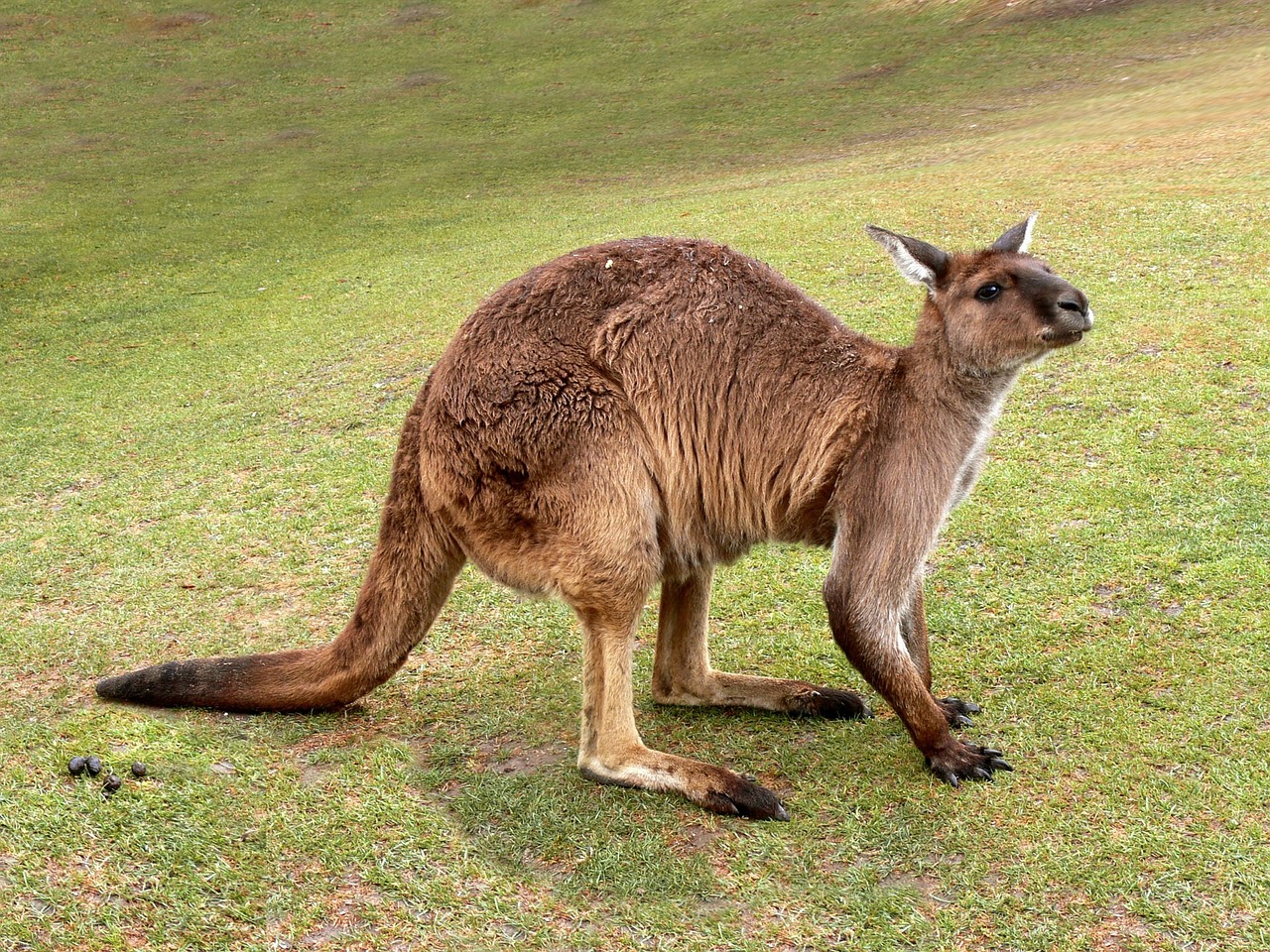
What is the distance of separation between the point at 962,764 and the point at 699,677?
976mm

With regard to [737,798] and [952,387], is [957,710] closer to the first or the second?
[737,798]

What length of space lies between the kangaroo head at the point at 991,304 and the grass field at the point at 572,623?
1.16 m

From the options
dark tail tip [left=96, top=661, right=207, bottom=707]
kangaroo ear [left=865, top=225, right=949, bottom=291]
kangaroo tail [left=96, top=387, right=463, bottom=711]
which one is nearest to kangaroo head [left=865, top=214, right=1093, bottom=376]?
kangaroo ear [left=865, top=225, right=949, bottom=291]

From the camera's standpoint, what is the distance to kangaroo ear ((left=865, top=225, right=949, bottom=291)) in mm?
3701

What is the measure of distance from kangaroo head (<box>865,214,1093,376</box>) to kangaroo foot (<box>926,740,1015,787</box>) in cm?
114

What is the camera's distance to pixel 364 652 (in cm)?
379

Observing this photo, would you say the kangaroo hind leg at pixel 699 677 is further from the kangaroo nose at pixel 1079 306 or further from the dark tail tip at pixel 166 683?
the dark tail tip at pixel 166 683

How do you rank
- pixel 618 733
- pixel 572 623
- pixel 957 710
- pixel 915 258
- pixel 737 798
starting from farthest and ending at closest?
pixel 572 623 < pixel 957 710 < pixel 915 258 < pixel 618 733 < pixel 737 798

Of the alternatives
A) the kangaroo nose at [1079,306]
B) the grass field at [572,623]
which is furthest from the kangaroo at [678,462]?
the grass field at [572,623]

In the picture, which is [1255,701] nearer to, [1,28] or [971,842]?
[971,842]

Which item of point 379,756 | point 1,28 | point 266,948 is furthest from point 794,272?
point 1,28

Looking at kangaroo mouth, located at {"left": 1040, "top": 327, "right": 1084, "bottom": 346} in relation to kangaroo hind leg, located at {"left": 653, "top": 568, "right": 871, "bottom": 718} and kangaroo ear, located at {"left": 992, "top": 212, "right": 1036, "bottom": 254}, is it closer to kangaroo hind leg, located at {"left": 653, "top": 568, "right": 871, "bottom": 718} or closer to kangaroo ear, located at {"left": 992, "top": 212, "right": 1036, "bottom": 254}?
kangaroo ear, located at {"left": 992, "top": 212, "right": 1036, "bottom": 254}

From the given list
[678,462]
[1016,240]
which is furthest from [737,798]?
[1016,240]

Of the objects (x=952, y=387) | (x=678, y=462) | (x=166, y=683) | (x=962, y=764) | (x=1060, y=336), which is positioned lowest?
(x=962, y=764)
